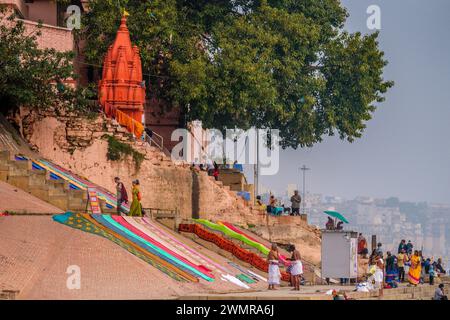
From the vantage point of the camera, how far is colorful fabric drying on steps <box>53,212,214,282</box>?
44.6m

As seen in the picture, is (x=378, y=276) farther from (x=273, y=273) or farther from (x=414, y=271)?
(x=414, y=271)

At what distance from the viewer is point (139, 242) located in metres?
46.7

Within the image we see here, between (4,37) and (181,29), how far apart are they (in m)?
13.0

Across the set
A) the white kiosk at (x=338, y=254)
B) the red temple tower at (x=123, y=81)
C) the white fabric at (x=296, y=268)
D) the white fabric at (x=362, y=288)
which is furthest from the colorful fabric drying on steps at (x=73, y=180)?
the white fabric at (x=362, y=288)

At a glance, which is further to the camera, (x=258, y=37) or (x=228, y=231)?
(x=258, y=37)

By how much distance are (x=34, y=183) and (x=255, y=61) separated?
19.3 meters

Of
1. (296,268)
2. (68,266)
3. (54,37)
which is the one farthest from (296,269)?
(54,37)

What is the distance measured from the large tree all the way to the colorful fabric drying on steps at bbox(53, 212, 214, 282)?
16920 mm

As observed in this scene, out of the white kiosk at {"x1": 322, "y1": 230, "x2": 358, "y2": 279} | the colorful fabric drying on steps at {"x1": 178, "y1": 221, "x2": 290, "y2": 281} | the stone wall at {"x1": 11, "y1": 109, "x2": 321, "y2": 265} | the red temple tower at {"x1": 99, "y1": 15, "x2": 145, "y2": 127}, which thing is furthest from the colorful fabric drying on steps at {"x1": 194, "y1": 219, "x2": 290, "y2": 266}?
the red temple tower at {"x1": 99, "y1": 15, "x2": 145, "y2": 127}

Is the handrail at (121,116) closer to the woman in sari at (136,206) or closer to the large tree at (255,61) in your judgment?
the large tree at (255,61)

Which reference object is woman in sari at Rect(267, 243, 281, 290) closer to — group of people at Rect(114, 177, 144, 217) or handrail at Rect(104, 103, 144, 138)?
group of people at Rect(114, 177, 144, 217)
